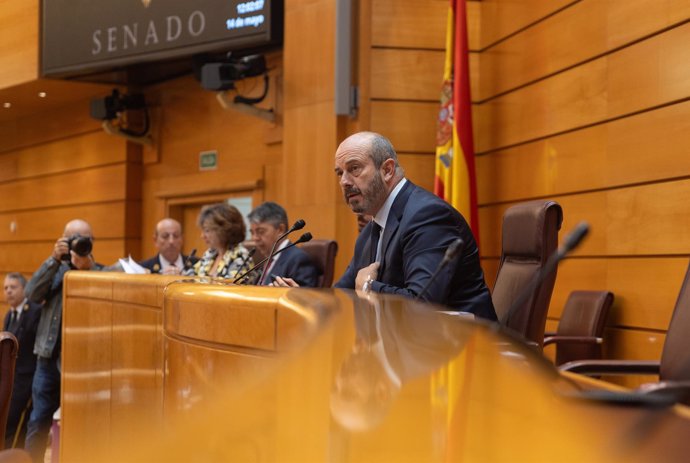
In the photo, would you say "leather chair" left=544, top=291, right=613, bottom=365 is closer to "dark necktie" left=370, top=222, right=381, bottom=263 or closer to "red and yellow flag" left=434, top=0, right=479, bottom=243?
"red and yellow flag" left=434, top=0, right=479, bottom=243

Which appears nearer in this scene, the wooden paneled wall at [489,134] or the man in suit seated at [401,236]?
the man in suit seated at [401,236]

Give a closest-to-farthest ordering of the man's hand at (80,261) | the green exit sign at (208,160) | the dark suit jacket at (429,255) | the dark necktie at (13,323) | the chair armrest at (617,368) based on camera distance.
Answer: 1. the chair armrest at (617,368)
2. the dark suit jacket at (429,255)
3. the man's hand at (80,261)
4. the dark necktie at (13,323)
5. the green exit sign at (208,160)

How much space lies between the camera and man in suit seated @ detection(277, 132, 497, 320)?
9.09ft

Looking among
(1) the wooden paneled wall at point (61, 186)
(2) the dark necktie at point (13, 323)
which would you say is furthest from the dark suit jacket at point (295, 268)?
(1) the wooden paneled wall at point (61, 186)

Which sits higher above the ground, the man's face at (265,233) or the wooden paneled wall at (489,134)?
the wooden paneled wall at (489,134)

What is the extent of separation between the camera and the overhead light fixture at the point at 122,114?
27.5 ft

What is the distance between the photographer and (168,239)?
18.2 ft

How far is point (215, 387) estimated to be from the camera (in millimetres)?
2004

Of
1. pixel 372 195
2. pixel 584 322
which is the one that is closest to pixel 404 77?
pixel 584 322

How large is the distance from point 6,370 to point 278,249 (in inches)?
76.6

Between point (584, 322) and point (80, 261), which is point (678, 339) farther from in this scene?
point (80, 261)

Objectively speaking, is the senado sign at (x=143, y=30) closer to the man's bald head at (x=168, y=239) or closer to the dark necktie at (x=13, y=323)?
the man's bald head at (x=168, y=239)

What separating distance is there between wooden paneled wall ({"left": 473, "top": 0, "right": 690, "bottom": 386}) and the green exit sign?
3157 millimetres

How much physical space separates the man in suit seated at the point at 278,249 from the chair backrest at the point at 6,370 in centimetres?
166
